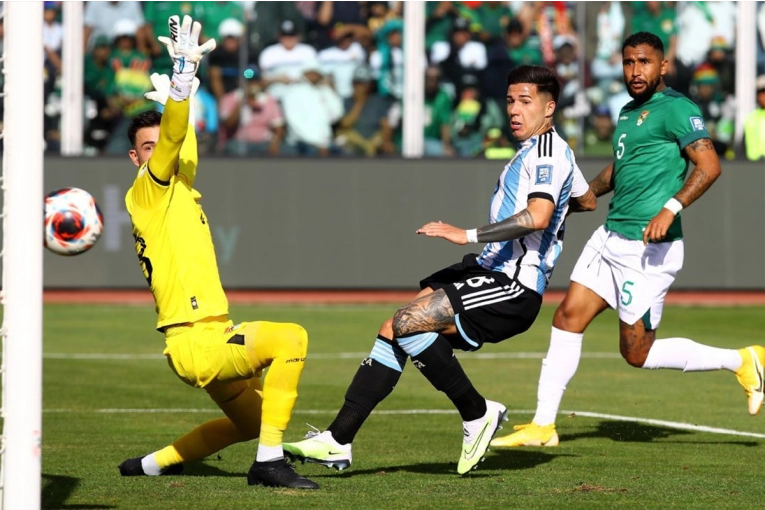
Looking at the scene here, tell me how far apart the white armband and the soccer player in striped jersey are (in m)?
1.13

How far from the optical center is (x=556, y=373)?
846cm

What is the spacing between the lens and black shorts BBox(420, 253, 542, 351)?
269 inches

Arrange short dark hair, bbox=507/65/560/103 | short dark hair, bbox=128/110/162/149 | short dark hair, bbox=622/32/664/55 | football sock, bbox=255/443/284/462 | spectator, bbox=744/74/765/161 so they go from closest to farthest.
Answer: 1. football sock, bbox=255/443/284/462
2. short dark hair, bbox=128/110/162/149
3. short dark hair, bbox=507/65/560/103
4. short dark hair, bbox=622/32/664/55
5. spectator, bbox=744/74/765/161

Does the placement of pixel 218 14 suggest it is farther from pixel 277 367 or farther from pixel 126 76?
pixel 277 367

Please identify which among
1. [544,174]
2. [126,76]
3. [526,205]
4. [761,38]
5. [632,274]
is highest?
[761,38]

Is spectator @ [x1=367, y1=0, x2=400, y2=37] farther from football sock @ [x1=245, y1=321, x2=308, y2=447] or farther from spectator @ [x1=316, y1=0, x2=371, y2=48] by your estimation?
football sock @ [x1=245, y1=321, x2=308, y2=447]

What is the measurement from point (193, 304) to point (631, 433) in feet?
11.9

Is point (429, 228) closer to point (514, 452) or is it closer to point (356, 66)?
point (514, 452)

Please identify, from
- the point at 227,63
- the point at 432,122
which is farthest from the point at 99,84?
the point at 432,122

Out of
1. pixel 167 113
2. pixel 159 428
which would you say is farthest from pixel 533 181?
pixel 159 428

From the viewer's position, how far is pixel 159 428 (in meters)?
9.11

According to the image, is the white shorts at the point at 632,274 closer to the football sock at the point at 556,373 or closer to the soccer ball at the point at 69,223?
the football sock at the point at 556,373

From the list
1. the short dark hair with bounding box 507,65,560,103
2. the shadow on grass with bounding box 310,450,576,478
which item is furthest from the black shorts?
the short dark hair with bounding box 507,65,560,103

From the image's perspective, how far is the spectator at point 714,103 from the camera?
2081cm
